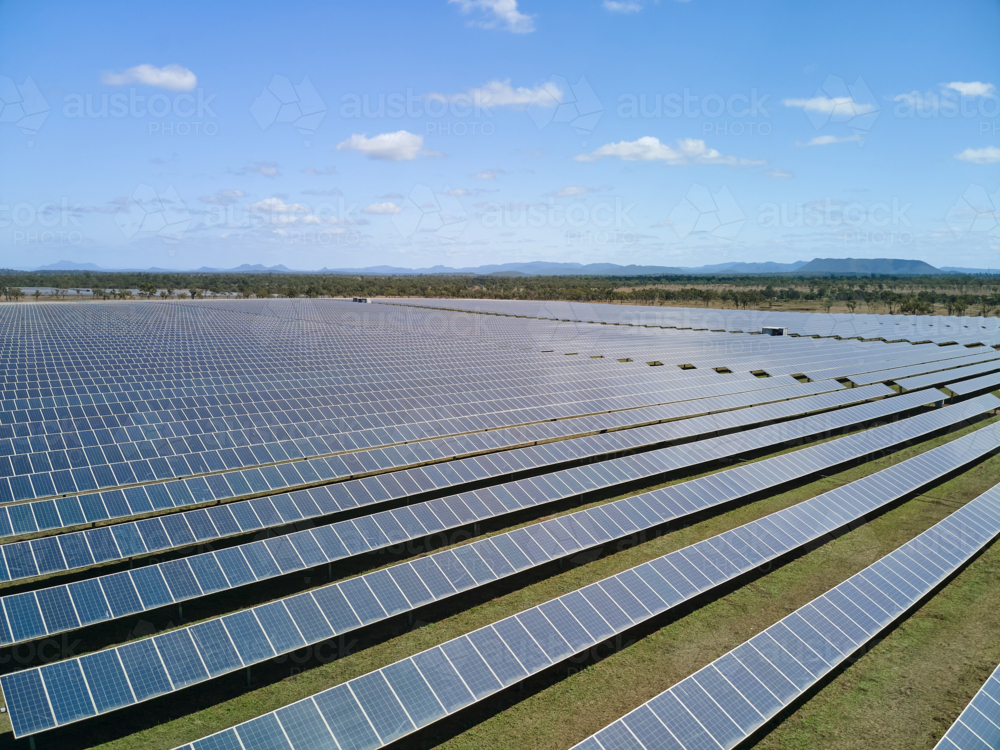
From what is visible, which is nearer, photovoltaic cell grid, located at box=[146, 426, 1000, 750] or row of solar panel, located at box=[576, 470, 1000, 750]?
photovoltaic cell grid, located at box=[146, 426, 1000, 750]

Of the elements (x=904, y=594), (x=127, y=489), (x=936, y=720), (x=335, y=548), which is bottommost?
(x=936, y=720)

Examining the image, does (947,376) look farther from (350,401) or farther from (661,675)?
(350,401)

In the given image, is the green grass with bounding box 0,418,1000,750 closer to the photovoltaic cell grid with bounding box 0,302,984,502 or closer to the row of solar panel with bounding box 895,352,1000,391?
the photovoltaic cell grid with bounding box 0,302,984,502

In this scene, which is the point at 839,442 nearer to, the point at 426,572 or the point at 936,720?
the point at 936,720

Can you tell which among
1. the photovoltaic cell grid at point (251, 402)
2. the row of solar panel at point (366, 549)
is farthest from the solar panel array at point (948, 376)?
the row of solar panel at point (366, 549)

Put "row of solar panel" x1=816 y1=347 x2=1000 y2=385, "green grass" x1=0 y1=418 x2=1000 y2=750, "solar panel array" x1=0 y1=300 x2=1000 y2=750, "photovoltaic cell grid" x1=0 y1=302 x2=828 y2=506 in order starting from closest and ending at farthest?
"green grass" x1=0 y1=418 x2=1000 y2=750 < "solar panel array" x1=0 y1=300 x2=1000 y2=750 < "photovoltaic cell grid" x1=0 y1=302 x2=828 y2=506 < "row of solar panel" x1=816 y1=347 x2=1000 y2=385

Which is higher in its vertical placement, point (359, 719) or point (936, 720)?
point (359, 719)

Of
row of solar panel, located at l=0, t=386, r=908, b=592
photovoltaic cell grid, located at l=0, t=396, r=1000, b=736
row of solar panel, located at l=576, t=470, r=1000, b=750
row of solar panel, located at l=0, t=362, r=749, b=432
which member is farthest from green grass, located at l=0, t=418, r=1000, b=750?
row of solar panel, located at l=0, t=362, r=749, b=432

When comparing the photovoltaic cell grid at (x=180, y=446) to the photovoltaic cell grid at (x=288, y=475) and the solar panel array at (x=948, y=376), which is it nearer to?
the photovoltaic cell grid at (x=288, y=475)

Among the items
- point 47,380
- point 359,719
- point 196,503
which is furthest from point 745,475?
point 47,380
